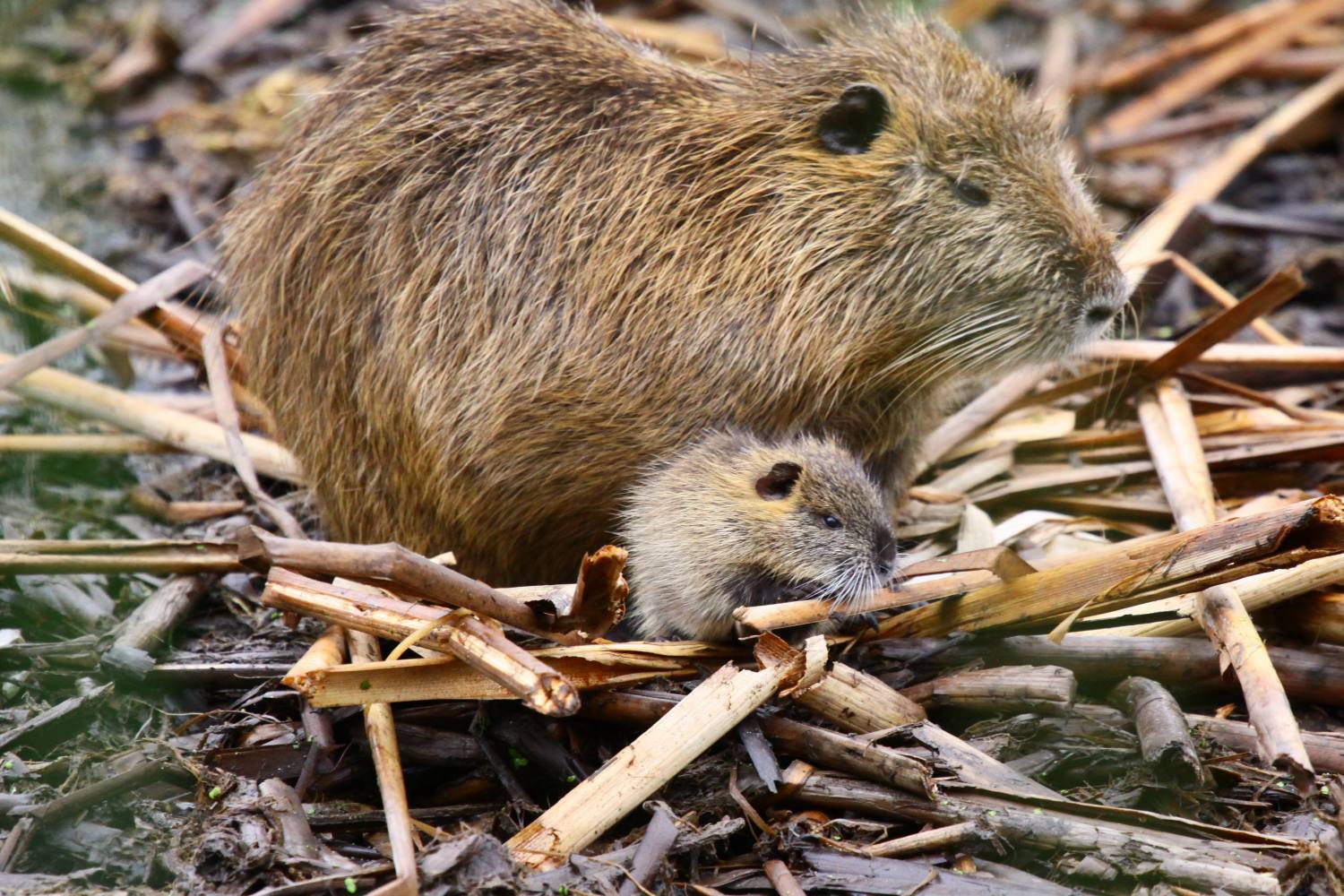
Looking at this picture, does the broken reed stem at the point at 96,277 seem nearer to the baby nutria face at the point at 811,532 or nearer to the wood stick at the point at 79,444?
the wood stick at the point at 79,444

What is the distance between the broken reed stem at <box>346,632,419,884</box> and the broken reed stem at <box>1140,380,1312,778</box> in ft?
5.82

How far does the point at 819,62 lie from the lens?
3963 millimetres

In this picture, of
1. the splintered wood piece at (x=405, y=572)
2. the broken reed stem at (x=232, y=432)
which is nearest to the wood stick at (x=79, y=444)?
the broken reed stem at (x=232, y=432)

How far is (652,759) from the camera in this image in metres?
2.95

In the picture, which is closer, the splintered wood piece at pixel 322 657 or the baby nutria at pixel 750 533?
the splintered wood piece at pixel 322 657

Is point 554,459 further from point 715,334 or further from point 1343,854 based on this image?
point 1343,854

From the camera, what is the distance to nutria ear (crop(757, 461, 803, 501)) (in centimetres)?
363

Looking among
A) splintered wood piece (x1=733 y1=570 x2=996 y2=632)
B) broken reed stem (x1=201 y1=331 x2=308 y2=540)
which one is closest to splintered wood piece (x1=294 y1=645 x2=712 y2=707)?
splintered wood piece (x1=733 y1=570 x2=996 y2=632)

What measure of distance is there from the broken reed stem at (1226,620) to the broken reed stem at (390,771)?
1.77m

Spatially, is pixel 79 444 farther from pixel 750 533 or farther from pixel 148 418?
pixel 750 533

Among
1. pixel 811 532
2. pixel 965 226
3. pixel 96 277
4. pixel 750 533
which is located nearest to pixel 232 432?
pixel 96 277

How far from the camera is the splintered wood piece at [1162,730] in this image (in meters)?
2.99

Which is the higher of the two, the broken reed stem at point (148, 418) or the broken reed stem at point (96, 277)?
the broken reed stem at point (96, 277)

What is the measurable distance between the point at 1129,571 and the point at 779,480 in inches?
35.4
